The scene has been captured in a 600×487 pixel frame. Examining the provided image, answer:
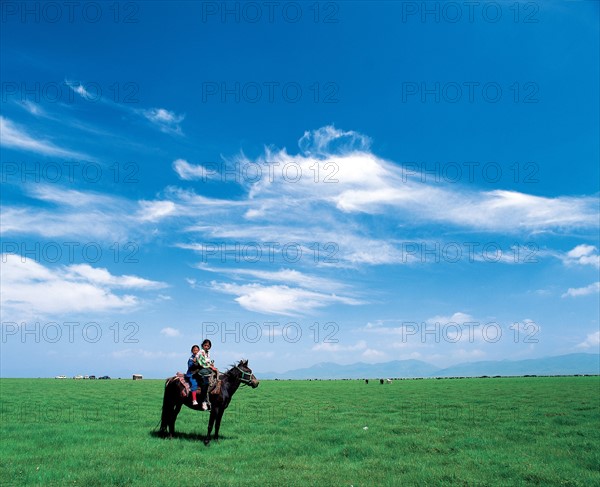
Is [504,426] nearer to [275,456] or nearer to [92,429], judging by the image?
[275,456]

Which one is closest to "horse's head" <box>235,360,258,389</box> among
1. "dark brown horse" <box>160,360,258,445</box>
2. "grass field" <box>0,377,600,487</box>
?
"dark brown horse" <box>160,360,258,445</box>

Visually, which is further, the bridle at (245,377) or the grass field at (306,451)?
the bridle at (245,377)

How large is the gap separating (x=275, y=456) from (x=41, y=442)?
9.01m

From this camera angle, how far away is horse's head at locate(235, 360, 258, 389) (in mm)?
18375

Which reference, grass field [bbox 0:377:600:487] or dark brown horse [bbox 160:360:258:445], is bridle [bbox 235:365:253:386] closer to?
dark brown horse [bbox 160:360:258:445]

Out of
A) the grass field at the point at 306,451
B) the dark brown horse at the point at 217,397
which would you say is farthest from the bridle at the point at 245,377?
the grass field at the point at 306,451

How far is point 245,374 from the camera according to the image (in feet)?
60.3

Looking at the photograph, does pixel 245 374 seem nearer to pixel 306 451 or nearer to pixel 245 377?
pixel 245 377

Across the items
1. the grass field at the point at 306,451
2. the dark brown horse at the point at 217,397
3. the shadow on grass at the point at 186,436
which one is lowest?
the shadow on grass at the point at 186,436

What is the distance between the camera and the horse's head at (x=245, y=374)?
18375mm

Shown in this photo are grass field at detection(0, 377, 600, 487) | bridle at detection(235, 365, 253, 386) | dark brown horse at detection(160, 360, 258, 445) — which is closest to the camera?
grass field at detection(0, 377, 600, 487)

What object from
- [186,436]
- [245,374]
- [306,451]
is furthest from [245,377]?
[306,451]

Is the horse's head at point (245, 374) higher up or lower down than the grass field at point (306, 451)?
higher up

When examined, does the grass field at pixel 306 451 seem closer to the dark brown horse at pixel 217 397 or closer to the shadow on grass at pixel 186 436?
the shadow on grass at pixel 186 436
